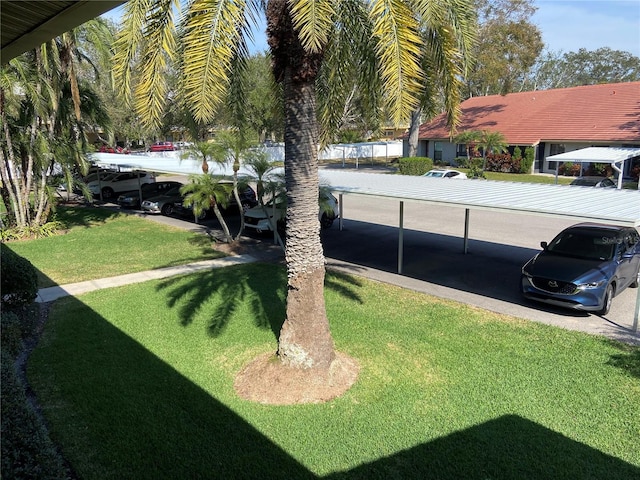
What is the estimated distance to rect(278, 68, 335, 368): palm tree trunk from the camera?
7.15 meters

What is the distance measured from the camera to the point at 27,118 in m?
17.9

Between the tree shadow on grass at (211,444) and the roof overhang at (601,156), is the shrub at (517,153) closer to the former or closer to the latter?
the roof overhang at (601,156)

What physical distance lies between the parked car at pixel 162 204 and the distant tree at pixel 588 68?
71.0 m

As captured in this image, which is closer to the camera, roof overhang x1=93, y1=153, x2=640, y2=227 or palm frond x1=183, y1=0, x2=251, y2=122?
palm frond x1=183, y1=0, x2=251, y2=122

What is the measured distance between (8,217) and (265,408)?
56.9ft

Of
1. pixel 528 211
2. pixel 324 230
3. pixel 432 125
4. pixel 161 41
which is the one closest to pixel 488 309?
pixel 528 211

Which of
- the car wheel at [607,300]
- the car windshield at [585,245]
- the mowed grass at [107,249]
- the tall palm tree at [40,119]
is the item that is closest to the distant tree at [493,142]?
the mowed grass at [107,249]

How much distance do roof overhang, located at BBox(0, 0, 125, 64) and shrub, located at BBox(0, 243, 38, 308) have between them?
23.5 feet

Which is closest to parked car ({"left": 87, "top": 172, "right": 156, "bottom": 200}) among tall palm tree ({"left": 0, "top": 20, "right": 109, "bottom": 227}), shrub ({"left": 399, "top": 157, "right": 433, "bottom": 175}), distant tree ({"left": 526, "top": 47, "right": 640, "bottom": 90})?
tall palm tree ({"left": 0, "top": 20, "right": 109, "bottom": 227})

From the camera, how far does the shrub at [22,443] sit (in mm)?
3990

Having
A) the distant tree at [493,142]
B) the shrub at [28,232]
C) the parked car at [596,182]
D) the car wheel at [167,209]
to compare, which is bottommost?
the shrub at [28,232]

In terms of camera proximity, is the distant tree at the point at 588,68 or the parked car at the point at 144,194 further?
the distant tree at the point at 588,68

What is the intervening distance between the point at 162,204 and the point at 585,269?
61.6ft

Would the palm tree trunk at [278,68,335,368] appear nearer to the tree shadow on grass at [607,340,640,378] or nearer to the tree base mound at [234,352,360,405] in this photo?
the tree base mound at [234,352,360,405]
